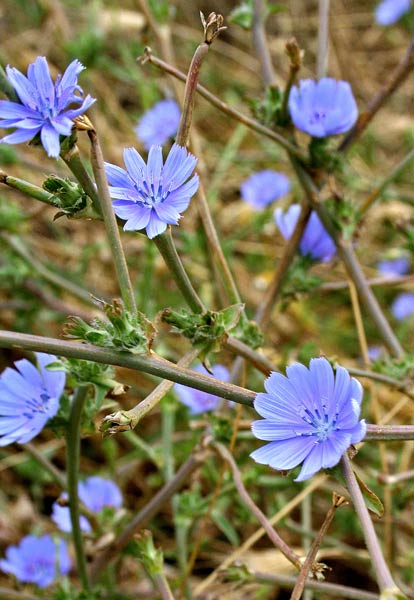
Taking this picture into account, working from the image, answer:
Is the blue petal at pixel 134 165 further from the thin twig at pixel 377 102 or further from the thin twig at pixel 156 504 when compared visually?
the thin twig at pixel 377 102

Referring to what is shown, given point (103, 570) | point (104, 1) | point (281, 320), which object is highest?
point (104, 1)

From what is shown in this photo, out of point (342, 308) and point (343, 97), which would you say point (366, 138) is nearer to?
point (342, 308)

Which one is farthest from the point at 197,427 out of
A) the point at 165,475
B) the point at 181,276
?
the point at 181,276

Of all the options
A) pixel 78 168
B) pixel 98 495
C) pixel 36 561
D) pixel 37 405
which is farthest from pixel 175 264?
pixel 36 561

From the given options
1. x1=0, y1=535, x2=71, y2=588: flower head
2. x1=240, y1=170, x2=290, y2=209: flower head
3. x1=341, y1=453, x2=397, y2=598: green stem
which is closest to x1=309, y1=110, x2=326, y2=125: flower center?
x1=341, y1=453, x2=397, y2=598: green stem

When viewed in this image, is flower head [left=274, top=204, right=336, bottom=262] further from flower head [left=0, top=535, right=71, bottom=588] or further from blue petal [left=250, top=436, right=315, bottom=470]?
flower head [left=0, top=535, right=71, bottom=588]

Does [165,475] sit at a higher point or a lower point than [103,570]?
higher

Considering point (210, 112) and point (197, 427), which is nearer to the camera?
point (197, 427)
